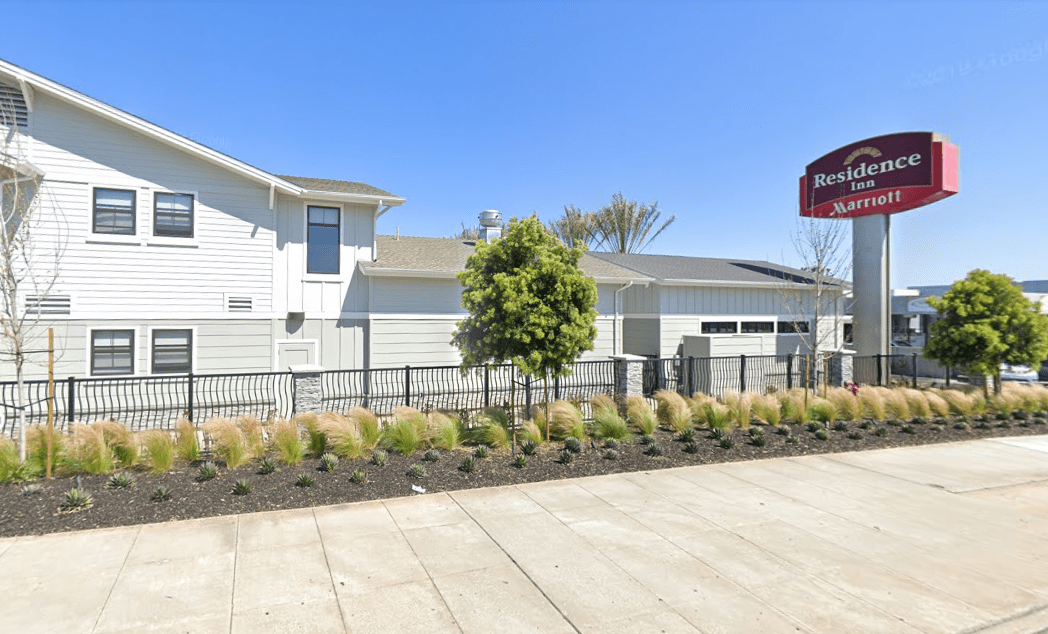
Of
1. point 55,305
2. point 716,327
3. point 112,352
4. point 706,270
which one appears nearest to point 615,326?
point 716,327

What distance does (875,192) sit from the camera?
17719mm

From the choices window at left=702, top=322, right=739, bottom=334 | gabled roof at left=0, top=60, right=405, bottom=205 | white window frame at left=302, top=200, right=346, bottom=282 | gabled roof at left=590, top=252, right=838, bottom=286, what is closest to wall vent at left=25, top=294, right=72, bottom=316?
gabled roof at left=0, top=60, right=405, bottom=205

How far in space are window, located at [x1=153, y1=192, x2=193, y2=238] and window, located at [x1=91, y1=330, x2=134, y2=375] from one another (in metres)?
2.60

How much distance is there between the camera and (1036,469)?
9.01 metres

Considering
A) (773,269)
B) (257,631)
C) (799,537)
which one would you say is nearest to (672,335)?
(773,269)

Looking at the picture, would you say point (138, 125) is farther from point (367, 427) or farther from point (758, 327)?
point (758, 327)

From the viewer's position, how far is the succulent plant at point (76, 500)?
6281 mm

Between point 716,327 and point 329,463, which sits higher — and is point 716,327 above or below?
above

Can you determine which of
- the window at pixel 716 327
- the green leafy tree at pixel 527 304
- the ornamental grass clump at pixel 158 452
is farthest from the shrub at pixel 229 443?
the window at pixel 716 327

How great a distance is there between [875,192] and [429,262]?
14.9 meters

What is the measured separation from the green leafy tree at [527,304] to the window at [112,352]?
8592 mm

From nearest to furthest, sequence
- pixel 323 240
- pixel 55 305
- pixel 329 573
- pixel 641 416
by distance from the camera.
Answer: pixel 329 573
pixel 641 416
pixel 55 305
pixel 323 240

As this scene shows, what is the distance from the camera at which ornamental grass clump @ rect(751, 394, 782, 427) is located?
1144cm

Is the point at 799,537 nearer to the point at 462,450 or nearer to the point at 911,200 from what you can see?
the point at 462,450
